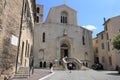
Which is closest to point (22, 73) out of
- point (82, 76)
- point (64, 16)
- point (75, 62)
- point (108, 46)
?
point (82, 76)

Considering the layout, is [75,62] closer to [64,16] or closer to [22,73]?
[64,16]

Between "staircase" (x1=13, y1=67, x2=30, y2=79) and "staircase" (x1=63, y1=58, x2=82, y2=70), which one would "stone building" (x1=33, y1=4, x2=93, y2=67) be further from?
"staircase" (x1=13, y1=67, x2=30, y2=79)

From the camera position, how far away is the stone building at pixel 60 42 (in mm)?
34281

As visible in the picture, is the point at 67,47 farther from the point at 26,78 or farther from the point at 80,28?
the point at 26,78

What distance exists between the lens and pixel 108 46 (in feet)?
116

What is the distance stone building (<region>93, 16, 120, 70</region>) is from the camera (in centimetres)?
3247

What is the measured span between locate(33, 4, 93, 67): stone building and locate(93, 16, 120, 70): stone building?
3.22 metres

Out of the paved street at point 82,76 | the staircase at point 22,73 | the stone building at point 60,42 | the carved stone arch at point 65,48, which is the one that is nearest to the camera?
the staircase at point 22,73

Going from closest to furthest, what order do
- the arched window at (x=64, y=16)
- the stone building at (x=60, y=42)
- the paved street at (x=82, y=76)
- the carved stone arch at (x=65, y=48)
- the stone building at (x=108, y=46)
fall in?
the paved street at (x=82, y=76), the stone building at (x=108, y=46), the stone building at (x=60, y=42), the carved stone arch at (x=65, y=48), the arched window at (x=64, y=16)

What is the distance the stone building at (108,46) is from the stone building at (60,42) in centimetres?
322

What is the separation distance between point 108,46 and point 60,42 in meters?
11.2

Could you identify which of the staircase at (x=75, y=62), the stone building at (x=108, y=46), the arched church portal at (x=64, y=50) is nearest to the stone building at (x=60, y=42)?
the arched church portal at (x=64, y=50)

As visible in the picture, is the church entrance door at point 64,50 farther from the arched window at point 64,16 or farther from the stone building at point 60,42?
the arched window at point 64,16

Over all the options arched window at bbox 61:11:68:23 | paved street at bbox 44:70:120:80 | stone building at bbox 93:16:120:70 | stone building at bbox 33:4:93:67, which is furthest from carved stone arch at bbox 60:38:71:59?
paved street at bbox 44:70:120:80
